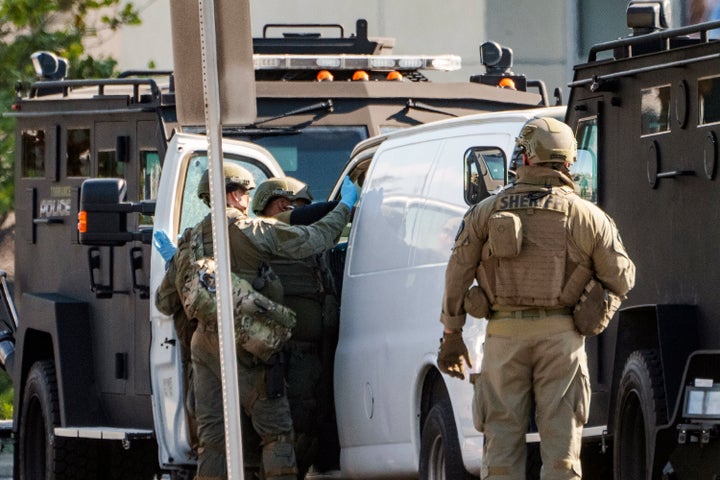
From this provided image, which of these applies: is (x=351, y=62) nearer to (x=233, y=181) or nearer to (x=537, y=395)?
(x=233, y=181)

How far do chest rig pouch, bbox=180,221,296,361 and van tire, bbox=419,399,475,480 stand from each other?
104 cm

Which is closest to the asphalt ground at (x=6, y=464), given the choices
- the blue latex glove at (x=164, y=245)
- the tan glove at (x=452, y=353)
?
the blue latex glove at (x=164, y=245)

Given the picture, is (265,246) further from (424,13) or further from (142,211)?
(424,13)

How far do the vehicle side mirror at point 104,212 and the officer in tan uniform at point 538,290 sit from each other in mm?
3036

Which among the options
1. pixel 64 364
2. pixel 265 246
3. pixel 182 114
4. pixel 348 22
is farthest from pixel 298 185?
pixel 348 22

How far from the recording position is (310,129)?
11273mm

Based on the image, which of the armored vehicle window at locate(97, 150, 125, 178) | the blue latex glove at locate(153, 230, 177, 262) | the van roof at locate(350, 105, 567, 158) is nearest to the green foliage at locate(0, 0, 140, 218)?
the armored vehicle window at locate(97, 150, 125, 178)

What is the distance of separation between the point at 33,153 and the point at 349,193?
348cm

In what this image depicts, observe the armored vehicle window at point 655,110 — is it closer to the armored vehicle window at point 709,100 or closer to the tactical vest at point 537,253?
the armored vehicle window at point 709,100

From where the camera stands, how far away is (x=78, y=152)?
11.8 meters

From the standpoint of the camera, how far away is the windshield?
1112 cm

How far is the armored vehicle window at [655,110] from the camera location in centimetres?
741

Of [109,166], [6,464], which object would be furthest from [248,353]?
[6,464]

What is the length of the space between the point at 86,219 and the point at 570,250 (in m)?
3.52
